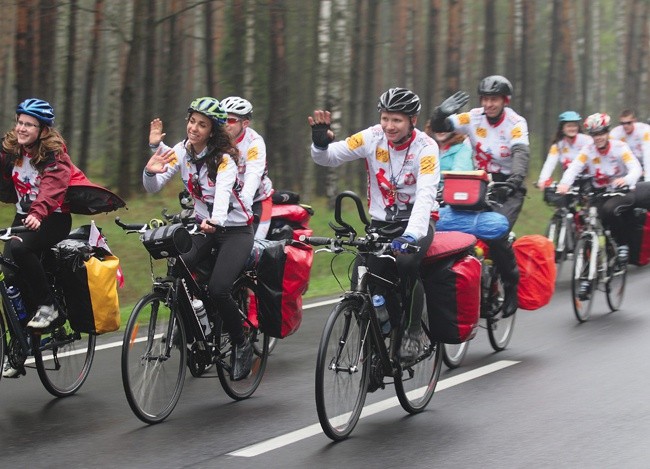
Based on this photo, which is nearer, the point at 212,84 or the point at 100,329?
the point at 100,329

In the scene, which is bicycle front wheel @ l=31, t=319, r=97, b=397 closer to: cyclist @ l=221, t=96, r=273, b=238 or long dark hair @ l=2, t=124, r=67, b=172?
long dark hair @ l=2, t=124, r=67, b=172

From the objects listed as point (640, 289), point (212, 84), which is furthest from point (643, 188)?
point (212, 84)

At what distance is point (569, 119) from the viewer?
50.0 ft

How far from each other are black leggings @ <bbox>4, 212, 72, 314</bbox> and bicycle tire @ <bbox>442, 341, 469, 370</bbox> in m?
3.20

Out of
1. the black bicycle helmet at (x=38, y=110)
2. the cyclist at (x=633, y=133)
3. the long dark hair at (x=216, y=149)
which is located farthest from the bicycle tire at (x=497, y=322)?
the cyclist at (x=633, y=133)

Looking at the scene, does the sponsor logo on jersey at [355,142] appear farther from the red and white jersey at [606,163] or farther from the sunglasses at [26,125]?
the red and white jersey at [606,163]

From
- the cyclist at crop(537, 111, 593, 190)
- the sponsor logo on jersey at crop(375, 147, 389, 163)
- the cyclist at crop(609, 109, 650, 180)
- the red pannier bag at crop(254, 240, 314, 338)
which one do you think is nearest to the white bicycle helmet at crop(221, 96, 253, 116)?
the red pannier bag at crop(254, 240, 314, 338)

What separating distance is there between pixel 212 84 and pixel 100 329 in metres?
19.0

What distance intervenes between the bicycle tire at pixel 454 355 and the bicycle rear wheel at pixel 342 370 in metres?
2.15

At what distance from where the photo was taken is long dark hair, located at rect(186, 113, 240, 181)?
773 centimetres

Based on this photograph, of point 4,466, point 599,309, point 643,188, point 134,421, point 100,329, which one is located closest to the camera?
point 4,466

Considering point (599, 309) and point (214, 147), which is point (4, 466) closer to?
point (214, 147)

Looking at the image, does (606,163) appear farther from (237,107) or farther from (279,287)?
(279,287)

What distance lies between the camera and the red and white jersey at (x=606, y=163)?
13297 mm
